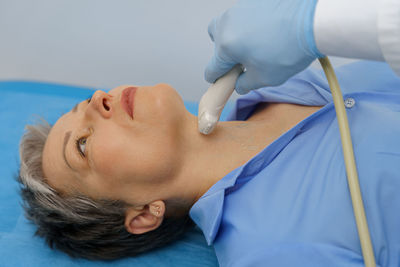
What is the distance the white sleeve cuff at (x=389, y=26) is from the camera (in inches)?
29.0

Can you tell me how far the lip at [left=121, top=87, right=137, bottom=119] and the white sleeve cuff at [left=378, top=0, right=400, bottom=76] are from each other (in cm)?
66

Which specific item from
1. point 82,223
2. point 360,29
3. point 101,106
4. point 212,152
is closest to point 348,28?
point 360,29

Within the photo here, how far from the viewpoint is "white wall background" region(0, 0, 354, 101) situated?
2.01 m

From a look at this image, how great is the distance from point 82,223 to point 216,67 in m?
0.60

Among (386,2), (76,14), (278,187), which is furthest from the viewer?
(76,14)

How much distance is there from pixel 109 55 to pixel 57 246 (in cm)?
107

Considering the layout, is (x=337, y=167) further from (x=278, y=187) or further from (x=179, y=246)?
(x=179, y=246)

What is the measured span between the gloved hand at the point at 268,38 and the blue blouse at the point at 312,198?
10.2 inches

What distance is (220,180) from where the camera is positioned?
1188 mm

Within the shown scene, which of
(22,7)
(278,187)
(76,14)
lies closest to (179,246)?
(278,187)

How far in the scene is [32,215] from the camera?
1333 millimetres

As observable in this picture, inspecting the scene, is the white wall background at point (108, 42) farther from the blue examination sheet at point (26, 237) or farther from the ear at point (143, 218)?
the ear at point (143, 218)

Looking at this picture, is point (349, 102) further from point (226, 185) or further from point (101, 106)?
point (101, 106)

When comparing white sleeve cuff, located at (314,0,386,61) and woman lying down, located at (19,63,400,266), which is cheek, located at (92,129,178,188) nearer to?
woman lying down, located at (19,63,400,266)
